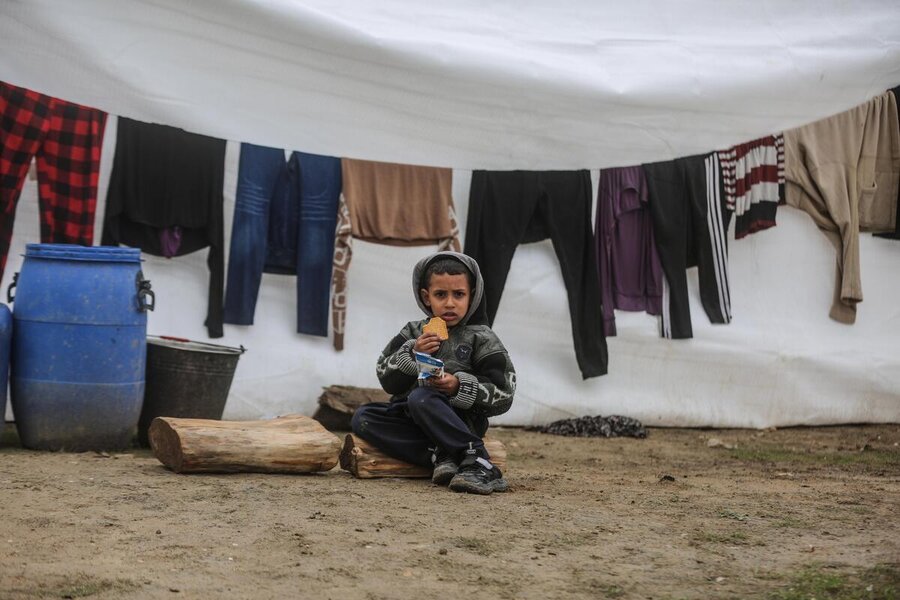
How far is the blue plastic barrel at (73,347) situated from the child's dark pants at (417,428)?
1337mm

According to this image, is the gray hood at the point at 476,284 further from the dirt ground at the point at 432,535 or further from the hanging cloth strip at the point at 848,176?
the hanging cloth strip at the point at 848,176

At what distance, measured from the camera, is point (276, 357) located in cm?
661

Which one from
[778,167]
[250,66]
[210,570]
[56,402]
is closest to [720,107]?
[778,167]

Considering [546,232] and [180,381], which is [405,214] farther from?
[180,381]

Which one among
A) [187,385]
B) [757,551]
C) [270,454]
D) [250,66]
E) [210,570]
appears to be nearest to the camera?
[210,570]

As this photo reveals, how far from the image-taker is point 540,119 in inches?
277

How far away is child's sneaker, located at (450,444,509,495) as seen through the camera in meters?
4.18

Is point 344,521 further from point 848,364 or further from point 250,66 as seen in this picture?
point 848,364

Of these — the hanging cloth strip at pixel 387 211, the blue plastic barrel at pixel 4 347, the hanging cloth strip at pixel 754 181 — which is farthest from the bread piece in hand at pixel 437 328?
the hanging cloth strip at pixel 754 181

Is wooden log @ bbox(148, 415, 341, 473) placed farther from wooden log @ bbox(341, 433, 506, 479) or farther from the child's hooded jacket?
the child's hooded jacket

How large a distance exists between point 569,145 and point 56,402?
3604 millimetres

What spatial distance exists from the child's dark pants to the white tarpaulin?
2129 millimetres

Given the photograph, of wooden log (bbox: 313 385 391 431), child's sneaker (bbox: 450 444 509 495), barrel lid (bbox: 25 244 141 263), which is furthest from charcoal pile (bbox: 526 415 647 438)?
barrel lid (bbox: 25 244 141 263)

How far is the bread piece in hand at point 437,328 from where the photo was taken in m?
4.29
